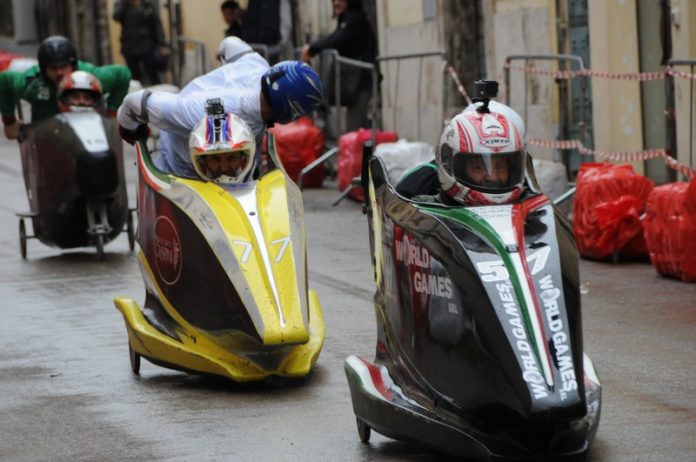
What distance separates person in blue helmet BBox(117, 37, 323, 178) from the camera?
9484 mm

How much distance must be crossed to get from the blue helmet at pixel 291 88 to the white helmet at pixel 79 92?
518cm

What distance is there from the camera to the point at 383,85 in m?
22.4

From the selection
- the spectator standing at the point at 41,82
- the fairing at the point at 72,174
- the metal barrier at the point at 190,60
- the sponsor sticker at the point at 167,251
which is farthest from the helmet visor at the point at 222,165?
the metal barrier at the point at 190,60

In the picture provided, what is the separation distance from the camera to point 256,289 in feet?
27.7

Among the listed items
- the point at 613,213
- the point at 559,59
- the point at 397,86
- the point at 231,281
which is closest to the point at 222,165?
the point at 231,281

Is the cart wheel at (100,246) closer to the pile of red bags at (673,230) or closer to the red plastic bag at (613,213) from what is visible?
the red plastic bag at (613,213)

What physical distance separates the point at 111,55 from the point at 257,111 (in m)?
26.9

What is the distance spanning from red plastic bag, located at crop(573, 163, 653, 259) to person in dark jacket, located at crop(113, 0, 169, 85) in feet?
55.2

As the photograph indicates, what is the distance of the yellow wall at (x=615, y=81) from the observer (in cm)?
1677

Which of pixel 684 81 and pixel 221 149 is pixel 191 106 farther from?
pixel 684 81

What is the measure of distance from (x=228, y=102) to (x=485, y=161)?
287cm

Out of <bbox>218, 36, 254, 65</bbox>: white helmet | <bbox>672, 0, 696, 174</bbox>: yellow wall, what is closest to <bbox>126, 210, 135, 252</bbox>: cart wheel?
<bbox>218, 36, 254, 65</bbox>: white helmet

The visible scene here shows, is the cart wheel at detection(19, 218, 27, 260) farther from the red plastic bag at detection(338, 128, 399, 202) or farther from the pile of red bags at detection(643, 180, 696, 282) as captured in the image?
the pile of red bags at detection(643, 180, 696, 282)

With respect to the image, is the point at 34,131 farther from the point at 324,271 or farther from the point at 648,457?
the point at 648,457
